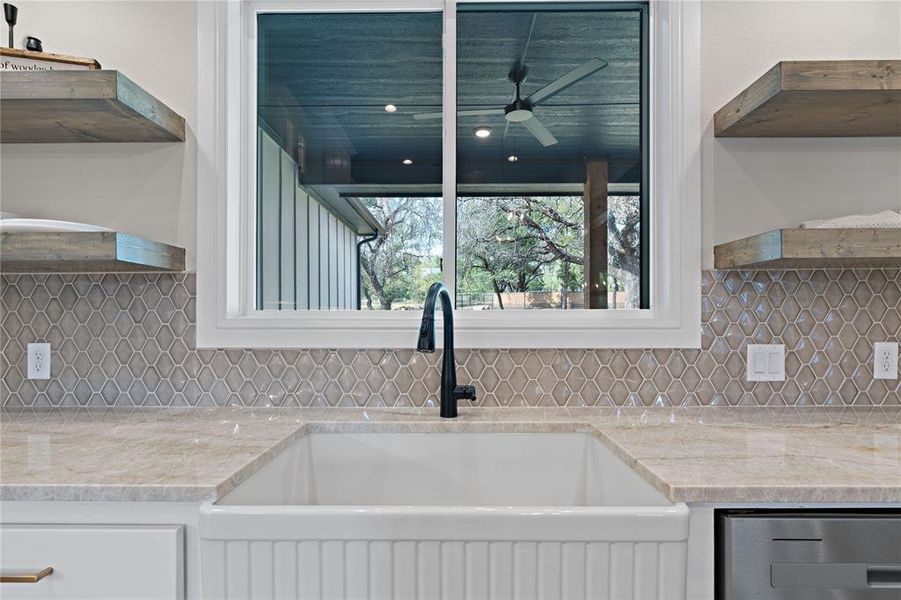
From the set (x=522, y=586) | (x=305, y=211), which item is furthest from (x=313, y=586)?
(x=305, y=211)

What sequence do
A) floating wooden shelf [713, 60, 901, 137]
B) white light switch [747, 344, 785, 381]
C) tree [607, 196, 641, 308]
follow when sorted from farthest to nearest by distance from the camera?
tree [607, 196, 641, 308] → white light switch [747, 344, 785, 381] → floating wooden shelf [713, 60, 901, 137]

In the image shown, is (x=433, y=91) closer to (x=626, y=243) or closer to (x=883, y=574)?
(x=626, y=243)

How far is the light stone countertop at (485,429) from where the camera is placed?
939 millimetres

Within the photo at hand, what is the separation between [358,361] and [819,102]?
4.45 feet

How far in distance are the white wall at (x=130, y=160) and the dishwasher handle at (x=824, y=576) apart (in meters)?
1.59

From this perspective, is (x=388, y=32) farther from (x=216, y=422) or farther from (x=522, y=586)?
(x=522, y=586)

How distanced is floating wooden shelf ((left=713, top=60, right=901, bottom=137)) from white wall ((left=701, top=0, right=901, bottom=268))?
0.05m

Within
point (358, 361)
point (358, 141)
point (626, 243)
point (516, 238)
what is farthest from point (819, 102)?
point (358, 361)

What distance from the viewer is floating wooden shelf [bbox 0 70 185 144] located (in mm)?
A: 1394

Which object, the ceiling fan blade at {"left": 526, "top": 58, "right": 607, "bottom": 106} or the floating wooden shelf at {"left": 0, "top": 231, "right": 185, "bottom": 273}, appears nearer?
the floating wooden shelf at {"left": 0, "top": 231, "right": 185, "bottom": 273}

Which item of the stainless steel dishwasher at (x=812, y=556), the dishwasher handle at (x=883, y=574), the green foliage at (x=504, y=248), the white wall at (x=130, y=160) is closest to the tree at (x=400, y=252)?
the green foliage at (x=504, y=248)

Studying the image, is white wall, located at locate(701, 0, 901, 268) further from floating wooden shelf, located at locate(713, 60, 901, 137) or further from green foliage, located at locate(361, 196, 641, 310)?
green foliage, located at locate(361, 196, 641, 310)

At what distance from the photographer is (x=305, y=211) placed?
1.89 meters

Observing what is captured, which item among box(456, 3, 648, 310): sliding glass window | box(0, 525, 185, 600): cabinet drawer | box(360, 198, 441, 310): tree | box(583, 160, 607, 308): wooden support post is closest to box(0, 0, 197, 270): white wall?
box(360, 198, 441, 310): tree
